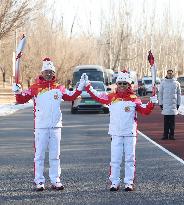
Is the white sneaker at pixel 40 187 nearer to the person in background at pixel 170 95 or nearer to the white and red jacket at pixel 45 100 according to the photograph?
the white and red jacket at pixel 45 100

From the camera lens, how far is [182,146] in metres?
14.2

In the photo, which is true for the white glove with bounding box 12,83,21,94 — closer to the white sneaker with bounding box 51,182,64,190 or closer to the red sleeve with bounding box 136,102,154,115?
the white sneaker with bounding box 51,182,64,190

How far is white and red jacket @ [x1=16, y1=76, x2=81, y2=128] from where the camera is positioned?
8594 mm

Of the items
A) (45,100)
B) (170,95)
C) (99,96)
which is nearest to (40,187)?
(45,100)

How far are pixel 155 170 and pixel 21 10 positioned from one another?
2487cm

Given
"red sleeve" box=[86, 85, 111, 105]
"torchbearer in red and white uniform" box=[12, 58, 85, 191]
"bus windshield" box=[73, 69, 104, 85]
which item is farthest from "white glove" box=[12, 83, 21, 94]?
"bus windshield" box=[73, 69, 104, 85]

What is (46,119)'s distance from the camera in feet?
28.2

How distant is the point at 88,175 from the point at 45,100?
1.87 metres

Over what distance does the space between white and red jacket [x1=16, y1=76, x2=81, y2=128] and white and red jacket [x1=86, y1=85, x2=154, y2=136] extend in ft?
2.59

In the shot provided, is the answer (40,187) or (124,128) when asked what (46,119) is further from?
(124,128)

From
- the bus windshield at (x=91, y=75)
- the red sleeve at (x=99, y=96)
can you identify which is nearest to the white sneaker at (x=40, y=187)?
the red sleeve at (x=99, y=96)

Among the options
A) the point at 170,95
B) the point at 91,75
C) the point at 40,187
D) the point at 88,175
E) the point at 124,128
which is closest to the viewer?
the point at 40,187

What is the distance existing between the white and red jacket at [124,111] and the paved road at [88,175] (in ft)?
2.96

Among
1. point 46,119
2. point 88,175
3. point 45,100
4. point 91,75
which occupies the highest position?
point 91,75
